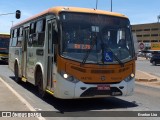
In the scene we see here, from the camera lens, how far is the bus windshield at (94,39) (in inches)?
432

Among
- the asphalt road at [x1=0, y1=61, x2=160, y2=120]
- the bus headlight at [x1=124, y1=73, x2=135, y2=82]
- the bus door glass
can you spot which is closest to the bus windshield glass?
the bus door glass

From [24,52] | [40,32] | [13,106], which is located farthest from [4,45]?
[13,106]

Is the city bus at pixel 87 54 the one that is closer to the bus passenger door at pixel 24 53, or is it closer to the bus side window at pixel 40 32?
the bus side window at pixel 40 32

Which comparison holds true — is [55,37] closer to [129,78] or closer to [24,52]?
[129,78]

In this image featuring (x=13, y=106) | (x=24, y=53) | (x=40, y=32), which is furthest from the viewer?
(x=24, y=53)

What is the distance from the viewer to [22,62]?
17.3 metres

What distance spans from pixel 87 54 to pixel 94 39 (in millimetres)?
556

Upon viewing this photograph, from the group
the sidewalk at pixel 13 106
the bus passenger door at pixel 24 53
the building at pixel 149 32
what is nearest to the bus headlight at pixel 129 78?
the sidewalk at pixel 13 106

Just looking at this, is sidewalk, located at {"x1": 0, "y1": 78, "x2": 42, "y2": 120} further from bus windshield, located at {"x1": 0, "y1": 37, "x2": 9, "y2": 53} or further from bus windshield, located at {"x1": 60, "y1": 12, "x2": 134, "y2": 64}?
bus windshield, located at {"x1": 0, "y1": 37, "x2": 9, "y2": 53}

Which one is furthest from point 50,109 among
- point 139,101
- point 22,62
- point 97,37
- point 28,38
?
point 22,62

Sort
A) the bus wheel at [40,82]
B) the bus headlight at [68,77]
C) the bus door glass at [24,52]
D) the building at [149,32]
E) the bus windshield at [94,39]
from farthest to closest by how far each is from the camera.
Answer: the building at [149,32], the bus door glass at [24,52], the bus wheel at [40,82], the bus windshield at [94,39], the bus headlight at [68,77]

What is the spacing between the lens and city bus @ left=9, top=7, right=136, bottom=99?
10.8 m

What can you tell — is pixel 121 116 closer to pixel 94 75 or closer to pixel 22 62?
pixel 94 75

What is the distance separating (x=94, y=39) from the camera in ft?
36.8
